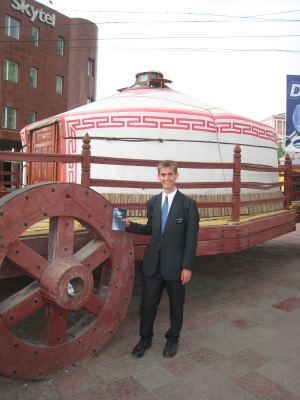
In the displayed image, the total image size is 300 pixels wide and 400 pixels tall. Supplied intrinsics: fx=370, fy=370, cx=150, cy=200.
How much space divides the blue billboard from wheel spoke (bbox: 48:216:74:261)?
8.43 m

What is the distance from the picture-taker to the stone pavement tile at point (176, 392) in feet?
7.79

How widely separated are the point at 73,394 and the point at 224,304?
2.26m

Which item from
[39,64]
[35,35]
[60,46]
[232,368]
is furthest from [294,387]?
[60,46]

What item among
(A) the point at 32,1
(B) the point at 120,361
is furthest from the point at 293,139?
(A) the point at 32,1

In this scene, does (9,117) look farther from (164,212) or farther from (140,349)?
(140,349)

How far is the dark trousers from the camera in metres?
2.95

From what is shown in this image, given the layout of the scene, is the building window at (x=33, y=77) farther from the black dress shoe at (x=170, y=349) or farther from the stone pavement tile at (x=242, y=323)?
the black dress shoe at (x=170, y=349)

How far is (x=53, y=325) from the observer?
104 inches

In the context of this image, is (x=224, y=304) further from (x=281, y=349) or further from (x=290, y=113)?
(x=290, y=113)

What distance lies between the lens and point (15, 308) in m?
2.47

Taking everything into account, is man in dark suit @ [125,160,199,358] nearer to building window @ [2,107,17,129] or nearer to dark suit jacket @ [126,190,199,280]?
dark suit jacket @ [126,190,199,280]

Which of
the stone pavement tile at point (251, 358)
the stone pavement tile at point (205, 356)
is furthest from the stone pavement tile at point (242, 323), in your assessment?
the stone pavement tile at point (205, 356)

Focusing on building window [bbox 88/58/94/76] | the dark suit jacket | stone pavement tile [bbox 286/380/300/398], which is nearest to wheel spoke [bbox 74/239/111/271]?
the dark suit jacket

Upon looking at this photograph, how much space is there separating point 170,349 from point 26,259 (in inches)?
53.0
